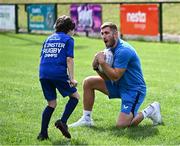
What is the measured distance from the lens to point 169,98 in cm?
1068

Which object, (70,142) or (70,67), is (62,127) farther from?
(70,67)

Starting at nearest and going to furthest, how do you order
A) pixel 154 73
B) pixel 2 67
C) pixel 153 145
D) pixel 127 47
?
pixel 153 145 → pixel 127 47 → pixel 154 73 → pixel 2 67

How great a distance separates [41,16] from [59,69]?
2119 centimetres

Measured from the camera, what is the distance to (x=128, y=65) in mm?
8398

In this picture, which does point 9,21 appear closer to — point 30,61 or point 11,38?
point 11,38

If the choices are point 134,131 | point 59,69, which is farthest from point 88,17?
point 59,69

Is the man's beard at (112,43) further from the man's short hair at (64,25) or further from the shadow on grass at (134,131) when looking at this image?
the shadow on grass at (134,131)

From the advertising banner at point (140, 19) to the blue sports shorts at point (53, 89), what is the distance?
16.4 m

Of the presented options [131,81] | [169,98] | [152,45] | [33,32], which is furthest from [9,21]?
[131,81]

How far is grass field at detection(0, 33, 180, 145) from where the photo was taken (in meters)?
7.44

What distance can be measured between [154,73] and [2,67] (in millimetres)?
4089

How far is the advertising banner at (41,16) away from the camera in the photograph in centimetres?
2791

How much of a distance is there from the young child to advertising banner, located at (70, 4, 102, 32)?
1814 centimetres

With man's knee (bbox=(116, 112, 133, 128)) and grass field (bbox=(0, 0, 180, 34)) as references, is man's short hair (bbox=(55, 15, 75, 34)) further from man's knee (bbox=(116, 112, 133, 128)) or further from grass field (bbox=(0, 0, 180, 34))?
grass field (bbox=(0, 0, 180, 34))
